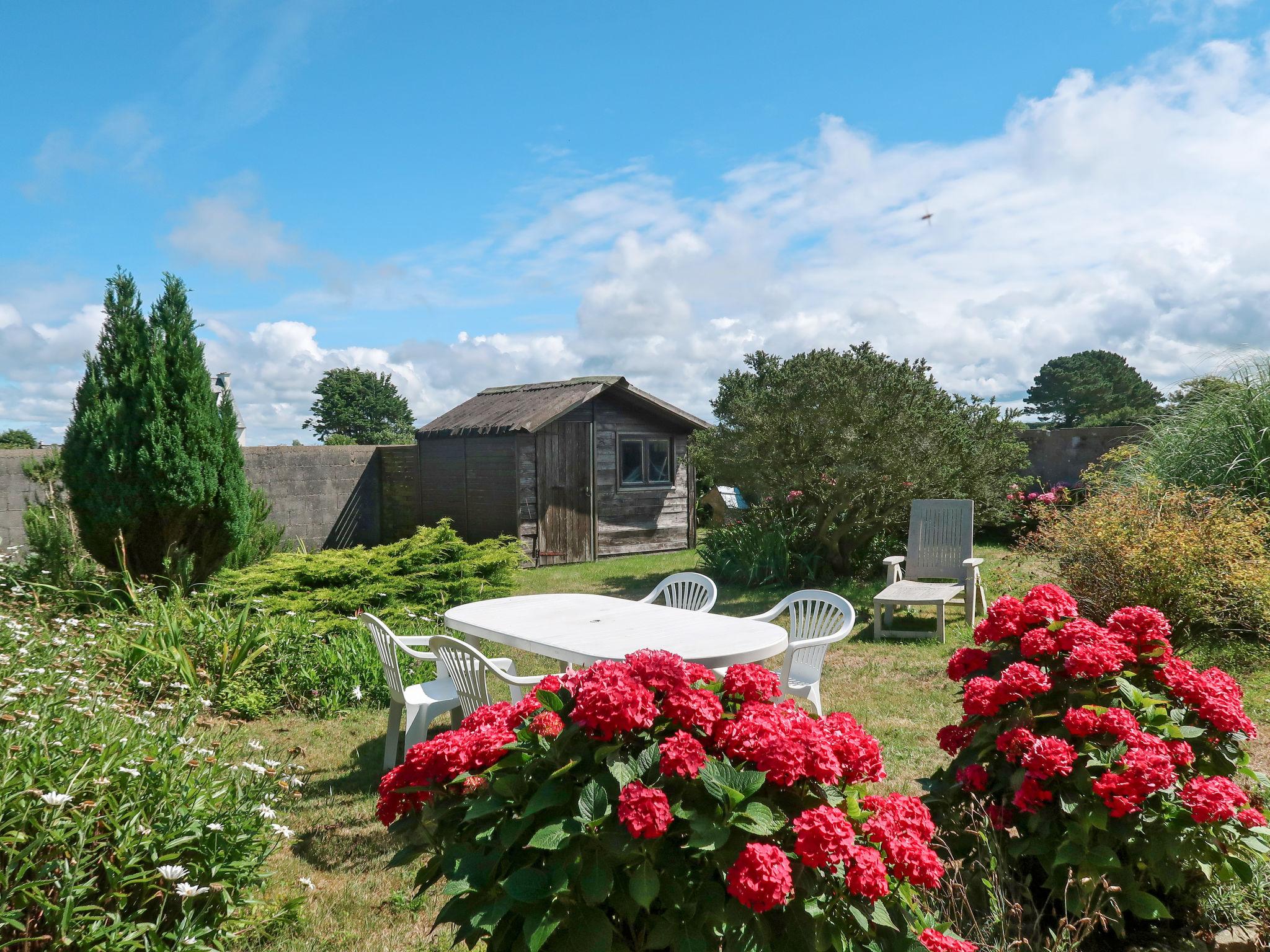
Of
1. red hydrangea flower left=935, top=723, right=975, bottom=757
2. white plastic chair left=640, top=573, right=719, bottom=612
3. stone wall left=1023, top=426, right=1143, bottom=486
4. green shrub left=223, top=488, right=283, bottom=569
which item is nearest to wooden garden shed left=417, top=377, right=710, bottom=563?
green shrub left=223, top=488, right=283, bottom=569

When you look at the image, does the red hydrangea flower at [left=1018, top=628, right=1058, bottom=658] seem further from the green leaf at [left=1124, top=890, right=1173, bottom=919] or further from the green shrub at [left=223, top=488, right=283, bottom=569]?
the green shrub at [left=223, top=488, right=283, bottom=569]

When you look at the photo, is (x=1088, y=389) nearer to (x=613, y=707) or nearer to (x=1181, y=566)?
(x=1181, y=566)

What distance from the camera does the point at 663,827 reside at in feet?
5.65

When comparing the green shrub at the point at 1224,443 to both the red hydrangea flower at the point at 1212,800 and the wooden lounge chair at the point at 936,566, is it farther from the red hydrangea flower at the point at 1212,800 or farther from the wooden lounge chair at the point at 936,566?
the red hydrangea flower at the point at 1212,800

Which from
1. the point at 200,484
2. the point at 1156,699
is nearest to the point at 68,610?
the point at 200,484

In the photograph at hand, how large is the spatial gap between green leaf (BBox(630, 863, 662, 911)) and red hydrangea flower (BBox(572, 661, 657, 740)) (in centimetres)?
28

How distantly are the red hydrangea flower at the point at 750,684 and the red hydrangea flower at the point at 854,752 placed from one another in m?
0.16

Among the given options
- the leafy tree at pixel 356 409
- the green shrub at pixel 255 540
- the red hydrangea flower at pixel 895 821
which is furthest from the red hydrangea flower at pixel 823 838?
the leafy tree at pixel 356 409

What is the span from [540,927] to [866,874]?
0.67 meters

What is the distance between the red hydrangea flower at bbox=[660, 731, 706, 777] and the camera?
1835 mm

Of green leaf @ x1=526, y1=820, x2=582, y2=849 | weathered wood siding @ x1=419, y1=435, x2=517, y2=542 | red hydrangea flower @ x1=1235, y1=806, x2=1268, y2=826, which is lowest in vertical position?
red hydrangea flower @ x1=1235, y1=806, x2=1268, y2=826

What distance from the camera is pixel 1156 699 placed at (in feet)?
8.46

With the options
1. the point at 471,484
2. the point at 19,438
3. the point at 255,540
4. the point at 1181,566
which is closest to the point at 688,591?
the point at 1181,566

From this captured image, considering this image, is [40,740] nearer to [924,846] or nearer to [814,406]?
[924,846]
